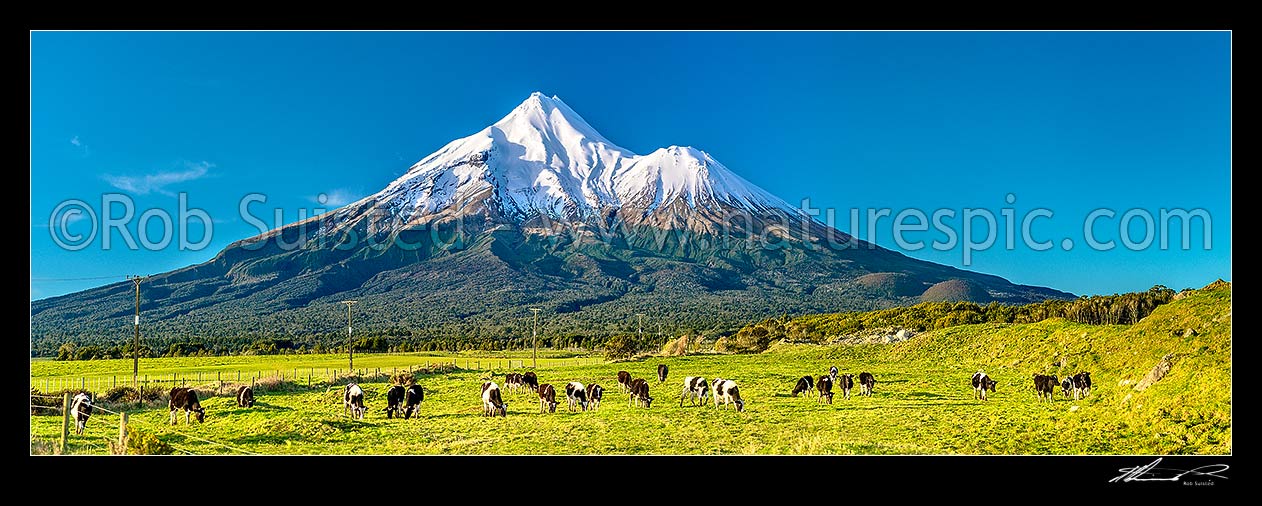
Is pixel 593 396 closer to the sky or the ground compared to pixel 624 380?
closer to the sky

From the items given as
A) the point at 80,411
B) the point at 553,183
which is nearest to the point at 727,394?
the point at 80,411

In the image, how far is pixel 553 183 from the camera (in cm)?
10775

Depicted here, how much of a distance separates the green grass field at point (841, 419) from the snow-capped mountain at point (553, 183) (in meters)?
73.3

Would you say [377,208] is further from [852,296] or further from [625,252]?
[852,296]

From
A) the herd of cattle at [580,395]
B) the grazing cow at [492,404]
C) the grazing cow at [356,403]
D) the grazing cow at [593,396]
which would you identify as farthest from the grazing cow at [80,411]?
the grazing cow at [593,396]

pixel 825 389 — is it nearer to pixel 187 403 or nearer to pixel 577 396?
pixel 577 396

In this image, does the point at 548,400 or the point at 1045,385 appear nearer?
the point at 1045,385

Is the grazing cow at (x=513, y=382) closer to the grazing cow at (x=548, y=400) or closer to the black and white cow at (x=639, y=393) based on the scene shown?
the grazing cow at (x=548, y=400)

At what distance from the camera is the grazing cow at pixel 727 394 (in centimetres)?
1209

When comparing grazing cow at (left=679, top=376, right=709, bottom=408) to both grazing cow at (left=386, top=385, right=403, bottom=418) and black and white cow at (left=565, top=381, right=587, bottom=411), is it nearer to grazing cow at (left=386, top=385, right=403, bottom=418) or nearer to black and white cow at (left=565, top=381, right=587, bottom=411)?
black and white cow at (left=565, top=381, right=587, bottom=411)
